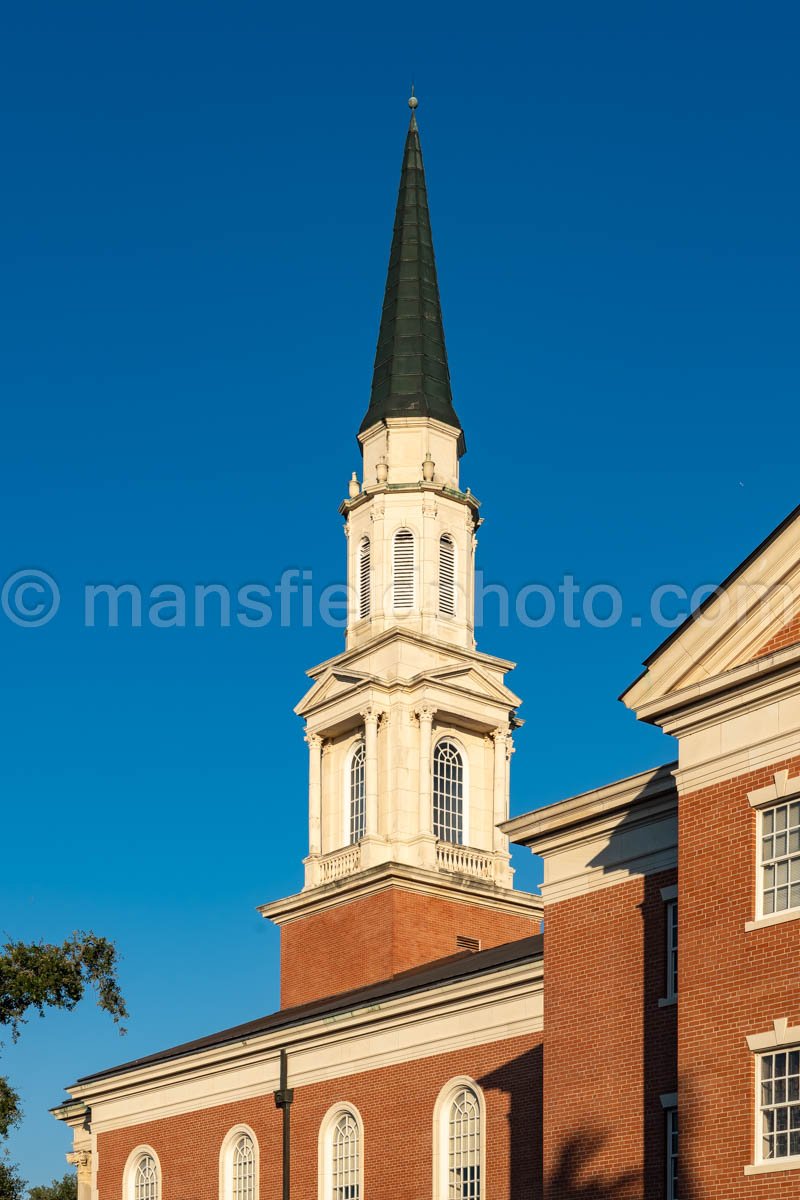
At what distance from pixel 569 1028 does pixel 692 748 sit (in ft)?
19.9

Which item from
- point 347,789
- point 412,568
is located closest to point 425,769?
point 347,789

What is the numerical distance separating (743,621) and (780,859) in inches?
137

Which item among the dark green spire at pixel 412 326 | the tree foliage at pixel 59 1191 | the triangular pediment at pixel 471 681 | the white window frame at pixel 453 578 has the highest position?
the dark green spire at pixel 412 326

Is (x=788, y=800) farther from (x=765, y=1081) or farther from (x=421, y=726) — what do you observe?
(x=421, y=726)

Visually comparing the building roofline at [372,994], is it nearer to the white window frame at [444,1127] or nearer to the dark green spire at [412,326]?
the white window frame at [444,1127]

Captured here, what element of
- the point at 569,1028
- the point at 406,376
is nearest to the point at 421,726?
the point at 406,376

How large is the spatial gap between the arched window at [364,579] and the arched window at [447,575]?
2.15 m

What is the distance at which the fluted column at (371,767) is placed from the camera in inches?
2149

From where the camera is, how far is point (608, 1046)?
99.3ft

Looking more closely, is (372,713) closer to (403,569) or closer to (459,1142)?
(403,569)

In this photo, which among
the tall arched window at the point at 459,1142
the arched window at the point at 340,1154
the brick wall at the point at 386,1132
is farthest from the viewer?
the arched window at the point at 340,1154

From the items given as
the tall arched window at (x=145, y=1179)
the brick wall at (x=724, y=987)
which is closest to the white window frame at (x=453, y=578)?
the tall arched window at (x=145, y=1179)

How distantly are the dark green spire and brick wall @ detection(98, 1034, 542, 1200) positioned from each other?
22144mm

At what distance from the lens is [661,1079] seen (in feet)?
95.8
